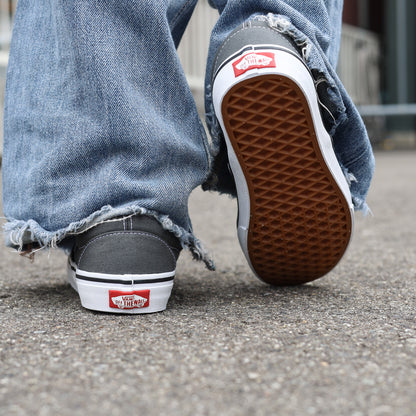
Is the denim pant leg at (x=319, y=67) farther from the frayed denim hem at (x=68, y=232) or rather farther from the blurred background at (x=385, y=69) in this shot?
the blurred background at (x=385, y=69)

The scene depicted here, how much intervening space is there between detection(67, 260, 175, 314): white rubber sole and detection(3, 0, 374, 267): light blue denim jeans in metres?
0.06

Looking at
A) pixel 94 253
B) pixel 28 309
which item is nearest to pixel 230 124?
pixel 94 253

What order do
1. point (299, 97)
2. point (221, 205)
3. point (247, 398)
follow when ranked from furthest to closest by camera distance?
point (221, 205)
point (299, 97)
point (247, 398)

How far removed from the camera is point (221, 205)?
6.64 feet

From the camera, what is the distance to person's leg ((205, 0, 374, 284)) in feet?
2.16

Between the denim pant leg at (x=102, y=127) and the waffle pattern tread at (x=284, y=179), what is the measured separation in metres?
0.08

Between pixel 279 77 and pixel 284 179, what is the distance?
0.37 feet

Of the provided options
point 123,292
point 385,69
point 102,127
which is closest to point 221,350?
point 123,292

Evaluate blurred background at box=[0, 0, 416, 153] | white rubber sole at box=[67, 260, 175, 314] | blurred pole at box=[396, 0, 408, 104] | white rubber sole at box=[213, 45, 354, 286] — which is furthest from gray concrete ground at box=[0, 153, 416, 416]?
blurred pole at box=[396, 0, 408, 104]

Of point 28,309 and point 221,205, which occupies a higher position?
point 28,309

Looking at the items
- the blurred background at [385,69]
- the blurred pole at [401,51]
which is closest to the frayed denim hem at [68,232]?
the blurred background at [385,69]

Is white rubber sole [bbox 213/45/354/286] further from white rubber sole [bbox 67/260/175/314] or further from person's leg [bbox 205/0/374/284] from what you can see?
white rubber sole [bbox 67/260/175/314]

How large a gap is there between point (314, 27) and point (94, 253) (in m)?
0.36

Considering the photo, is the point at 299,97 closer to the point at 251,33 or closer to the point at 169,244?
the point at 251,33
